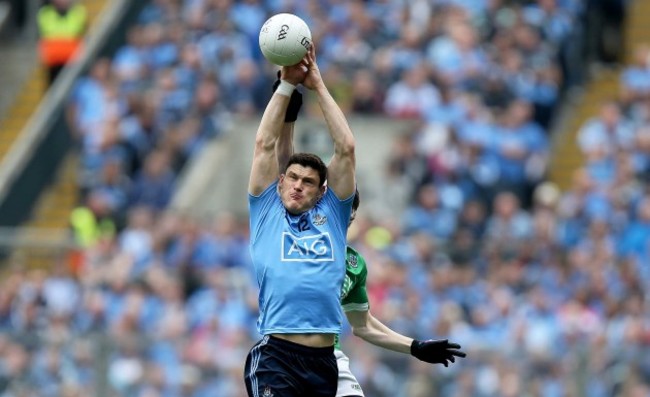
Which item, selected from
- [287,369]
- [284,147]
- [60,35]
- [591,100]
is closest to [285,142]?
[284,147]

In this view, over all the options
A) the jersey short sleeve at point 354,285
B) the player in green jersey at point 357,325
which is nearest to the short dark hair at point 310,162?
the player in green jersey at point 357,325

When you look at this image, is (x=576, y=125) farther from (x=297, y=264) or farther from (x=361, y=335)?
(x=297, y=264)

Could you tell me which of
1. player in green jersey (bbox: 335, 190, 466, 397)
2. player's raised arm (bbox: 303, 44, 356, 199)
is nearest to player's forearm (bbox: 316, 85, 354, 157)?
player's raised arm (bbox: 303, 44, 356, 199)

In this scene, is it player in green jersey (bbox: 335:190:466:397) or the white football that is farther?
player in green jersey (bbox: 335:190:466:397)

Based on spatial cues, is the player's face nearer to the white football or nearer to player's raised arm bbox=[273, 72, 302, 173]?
player's raised arm bbox=[273, 72, 302, 173]

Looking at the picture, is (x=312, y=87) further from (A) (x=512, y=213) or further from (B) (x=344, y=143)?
(A) (x=512, y=213)

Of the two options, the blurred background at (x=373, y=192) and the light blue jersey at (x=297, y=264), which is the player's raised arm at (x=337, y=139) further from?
the blurred background at (x=373, y=192)

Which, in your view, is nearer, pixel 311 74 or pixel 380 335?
pixel 311 74

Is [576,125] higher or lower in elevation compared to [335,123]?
higher

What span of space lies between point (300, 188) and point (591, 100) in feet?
42.5

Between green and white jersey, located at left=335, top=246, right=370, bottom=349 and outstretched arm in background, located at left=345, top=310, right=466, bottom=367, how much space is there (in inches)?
1.8

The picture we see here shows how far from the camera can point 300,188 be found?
32.4 ft

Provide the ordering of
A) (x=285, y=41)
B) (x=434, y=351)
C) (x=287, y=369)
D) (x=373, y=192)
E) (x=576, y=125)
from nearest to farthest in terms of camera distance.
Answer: (x=285, y=41)
(x=287, y=369)
(x=434, y=351)
(x=373, y=192)
(x=576, y=125)

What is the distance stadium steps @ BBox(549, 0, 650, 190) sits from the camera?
21.2m
